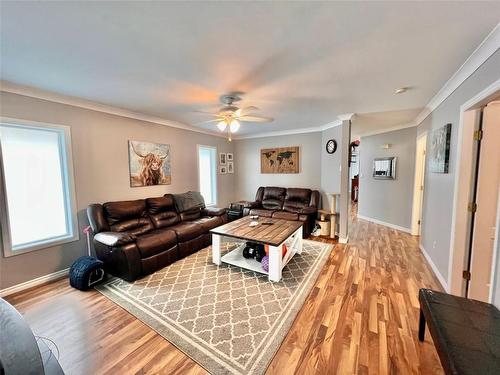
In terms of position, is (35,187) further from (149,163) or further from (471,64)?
(471,64)

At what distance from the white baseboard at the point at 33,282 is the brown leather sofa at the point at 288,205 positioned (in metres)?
3.33

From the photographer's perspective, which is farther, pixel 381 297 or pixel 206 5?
pixel 381 297

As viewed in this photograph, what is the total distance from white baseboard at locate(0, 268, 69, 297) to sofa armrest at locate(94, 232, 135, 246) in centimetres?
67

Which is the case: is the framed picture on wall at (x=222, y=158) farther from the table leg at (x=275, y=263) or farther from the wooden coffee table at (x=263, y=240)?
the table leg at (x=275, y=263)

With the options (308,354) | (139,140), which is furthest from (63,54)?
(308,354)

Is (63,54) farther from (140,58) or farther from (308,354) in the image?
(308,354)

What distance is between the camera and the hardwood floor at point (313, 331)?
5.05ft

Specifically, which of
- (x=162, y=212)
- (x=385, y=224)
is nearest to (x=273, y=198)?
(x=162, y=212)

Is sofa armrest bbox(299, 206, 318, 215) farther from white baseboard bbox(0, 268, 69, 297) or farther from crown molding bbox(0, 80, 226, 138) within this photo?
white baseboard bbox(0, 268, 69, 297)

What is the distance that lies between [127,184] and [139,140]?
0.81 meters

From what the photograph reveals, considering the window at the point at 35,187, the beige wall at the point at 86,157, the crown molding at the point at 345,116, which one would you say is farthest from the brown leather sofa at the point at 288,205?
the window at the point at 35,187

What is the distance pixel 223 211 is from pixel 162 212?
3.85 feet

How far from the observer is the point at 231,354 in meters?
1.63

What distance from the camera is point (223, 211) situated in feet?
14.2
